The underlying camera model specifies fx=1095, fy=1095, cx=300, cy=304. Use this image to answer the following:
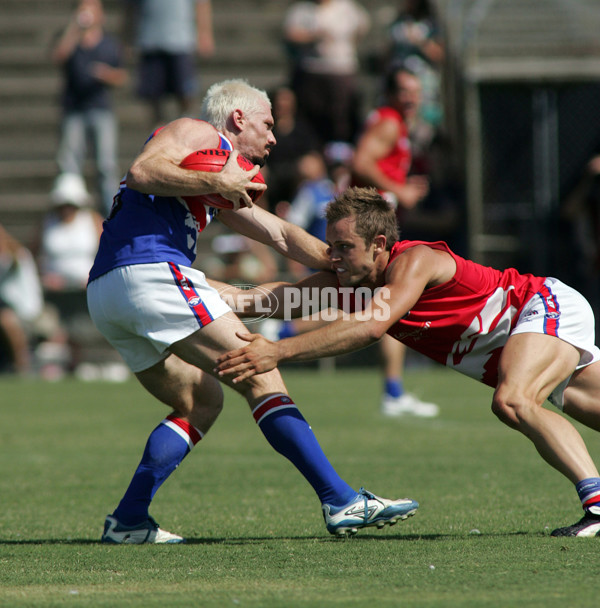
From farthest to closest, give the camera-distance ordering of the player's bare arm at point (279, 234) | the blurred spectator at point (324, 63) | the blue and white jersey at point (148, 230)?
the blurred spectator at point (324, 63) < the player's bare arm at point (279, 234) < the blue and white jersey at point (148, 230)

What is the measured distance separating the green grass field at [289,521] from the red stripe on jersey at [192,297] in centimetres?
101

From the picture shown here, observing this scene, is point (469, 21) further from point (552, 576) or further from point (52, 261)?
point (552, 576)

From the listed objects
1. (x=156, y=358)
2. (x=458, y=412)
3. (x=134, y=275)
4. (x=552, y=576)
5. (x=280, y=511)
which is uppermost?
(x=134, y=275)

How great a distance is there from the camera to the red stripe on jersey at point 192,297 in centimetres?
482

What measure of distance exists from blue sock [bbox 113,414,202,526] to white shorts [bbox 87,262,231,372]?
17.8 inches

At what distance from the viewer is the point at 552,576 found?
13.0 ft

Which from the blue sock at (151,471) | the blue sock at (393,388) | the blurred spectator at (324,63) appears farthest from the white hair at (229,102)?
the blurred spectator at (324,63)

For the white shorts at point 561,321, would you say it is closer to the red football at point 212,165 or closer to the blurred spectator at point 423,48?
the red football at point 212,165

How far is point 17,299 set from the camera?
47.1 ft

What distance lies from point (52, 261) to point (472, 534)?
420 inches

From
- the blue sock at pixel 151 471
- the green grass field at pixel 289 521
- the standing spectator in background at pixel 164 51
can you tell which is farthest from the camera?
the standing spectator in background at pixel 164 51

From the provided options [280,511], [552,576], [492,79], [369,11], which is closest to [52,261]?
[492,79]

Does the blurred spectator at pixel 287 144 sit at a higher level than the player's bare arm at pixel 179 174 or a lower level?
lower

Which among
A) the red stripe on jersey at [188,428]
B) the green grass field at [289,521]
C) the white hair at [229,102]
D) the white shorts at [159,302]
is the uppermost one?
the white hair at [229,102]
